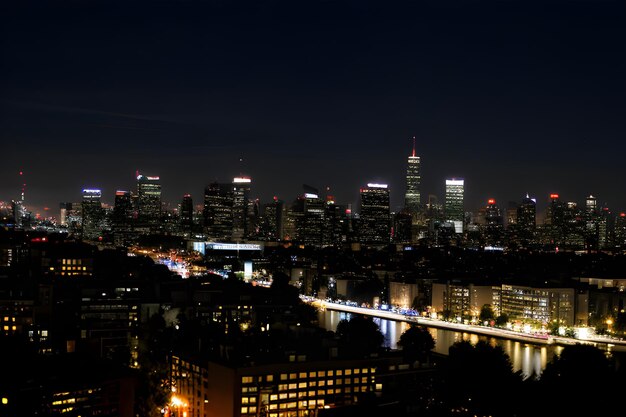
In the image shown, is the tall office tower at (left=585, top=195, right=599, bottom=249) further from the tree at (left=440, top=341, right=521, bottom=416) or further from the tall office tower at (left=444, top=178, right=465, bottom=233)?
the tree at (left=440, top=341, right=521, bottom=416)

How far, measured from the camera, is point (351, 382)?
10078 mm

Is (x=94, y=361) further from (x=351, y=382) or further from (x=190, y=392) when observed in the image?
(x=351, y=382)

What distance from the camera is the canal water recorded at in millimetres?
14324

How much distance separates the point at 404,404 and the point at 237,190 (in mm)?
53665

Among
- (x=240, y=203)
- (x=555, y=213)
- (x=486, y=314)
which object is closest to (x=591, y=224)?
(x=555, y=213)

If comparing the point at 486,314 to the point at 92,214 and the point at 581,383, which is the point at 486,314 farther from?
the point at 92,214

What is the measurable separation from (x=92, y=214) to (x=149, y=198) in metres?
4.49

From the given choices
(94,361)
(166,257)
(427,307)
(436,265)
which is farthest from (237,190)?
(94,361)

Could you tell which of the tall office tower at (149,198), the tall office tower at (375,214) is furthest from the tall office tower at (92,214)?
the tall office tower at (375,214)

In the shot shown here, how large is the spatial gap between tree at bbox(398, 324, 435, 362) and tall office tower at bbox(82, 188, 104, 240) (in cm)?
4363

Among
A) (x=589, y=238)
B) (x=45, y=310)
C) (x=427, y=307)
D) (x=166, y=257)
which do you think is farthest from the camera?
(x=589, y=238)

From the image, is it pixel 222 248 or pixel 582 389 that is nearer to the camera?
pixel 582 389

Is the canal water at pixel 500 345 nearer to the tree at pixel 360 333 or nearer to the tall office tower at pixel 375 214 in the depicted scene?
the tree at pixel 360 333

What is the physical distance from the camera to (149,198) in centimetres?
5991
